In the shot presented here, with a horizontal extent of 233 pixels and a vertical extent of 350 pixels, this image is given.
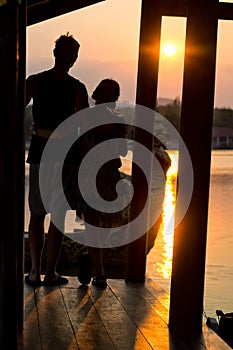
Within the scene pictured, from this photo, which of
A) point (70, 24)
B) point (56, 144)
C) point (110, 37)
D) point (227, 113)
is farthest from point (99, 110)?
point (227, 113)

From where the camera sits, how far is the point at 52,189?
541 centimetres

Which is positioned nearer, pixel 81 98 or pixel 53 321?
pixel 53 321

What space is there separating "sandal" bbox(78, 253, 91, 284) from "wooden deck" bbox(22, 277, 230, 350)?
0.04 meters

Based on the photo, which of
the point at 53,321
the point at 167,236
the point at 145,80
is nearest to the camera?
the point at 53,321

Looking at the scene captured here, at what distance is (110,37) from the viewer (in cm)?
1151

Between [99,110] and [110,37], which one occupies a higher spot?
[110,37]

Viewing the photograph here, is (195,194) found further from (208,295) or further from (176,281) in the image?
(208,295)

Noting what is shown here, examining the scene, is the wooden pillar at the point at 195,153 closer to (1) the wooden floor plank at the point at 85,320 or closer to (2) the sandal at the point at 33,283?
(1) the wooden floor plank at the point at 85,320

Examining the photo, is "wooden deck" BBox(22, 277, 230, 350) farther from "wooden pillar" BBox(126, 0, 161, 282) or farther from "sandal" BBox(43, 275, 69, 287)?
"wooden pillar" BBox(126, 0, 161, 282)

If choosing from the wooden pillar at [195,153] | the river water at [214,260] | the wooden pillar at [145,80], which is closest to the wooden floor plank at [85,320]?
the wooden pillar at [195,153]

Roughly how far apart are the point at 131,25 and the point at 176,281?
3967 mm

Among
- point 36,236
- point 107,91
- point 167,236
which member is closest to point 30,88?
point 107,91

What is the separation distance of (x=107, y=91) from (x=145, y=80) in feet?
1.49

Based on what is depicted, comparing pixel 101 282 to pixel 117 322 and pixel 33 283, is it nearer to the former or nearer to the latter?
pixel 33 283
